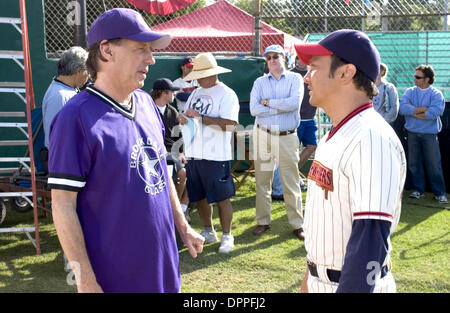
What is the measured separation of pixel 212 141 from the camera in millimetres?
6133

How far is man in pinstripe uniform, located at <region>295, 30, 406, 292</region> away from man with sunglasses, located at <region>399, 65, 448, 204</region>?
6926 mm

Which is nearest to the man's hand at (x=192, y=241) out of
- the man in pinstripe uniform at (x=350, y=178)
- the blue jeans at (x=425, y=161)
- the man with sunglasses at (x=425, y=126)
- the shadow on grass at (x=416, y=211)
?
the man in pinstripe uniform at (x=350, y=178)

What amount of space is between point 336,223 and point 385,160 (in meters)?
0.35

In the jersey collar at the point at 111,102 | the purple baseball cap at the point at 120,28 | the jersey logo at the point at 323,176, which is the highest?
the purple baseball cap at the point at 120,28

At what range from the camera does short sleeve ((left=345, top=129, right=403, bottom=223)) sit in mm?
1899

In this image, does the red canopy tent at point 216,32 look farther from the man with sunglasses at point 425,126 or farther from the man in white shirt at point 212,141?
the man in white shirt at point 212,141

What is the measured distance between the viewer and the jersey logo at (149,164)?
2.34 m

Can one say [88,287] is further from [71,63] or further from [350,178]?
[71,63]

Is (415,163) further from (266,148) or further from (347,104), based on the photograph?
(347,104)

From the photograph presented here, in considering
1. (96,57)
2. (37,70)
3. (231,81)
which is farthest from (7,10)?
(96,57)

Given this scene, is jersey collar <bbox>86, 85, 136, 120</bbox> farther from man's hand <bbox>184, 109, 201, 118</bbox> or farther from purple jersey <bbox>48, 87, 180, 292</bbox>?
man's hand <bbox>184, 109, 201, 118</bbox>

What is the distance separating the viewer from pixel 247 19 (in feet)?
46.0

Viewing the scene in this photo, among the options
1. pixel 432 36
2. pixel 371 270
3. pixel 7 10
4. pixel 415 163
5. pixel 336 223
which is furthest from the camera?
pixel 432 36

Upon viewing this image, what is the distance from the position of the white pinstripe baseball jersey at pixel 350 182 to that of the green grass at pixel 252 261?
2842mm
